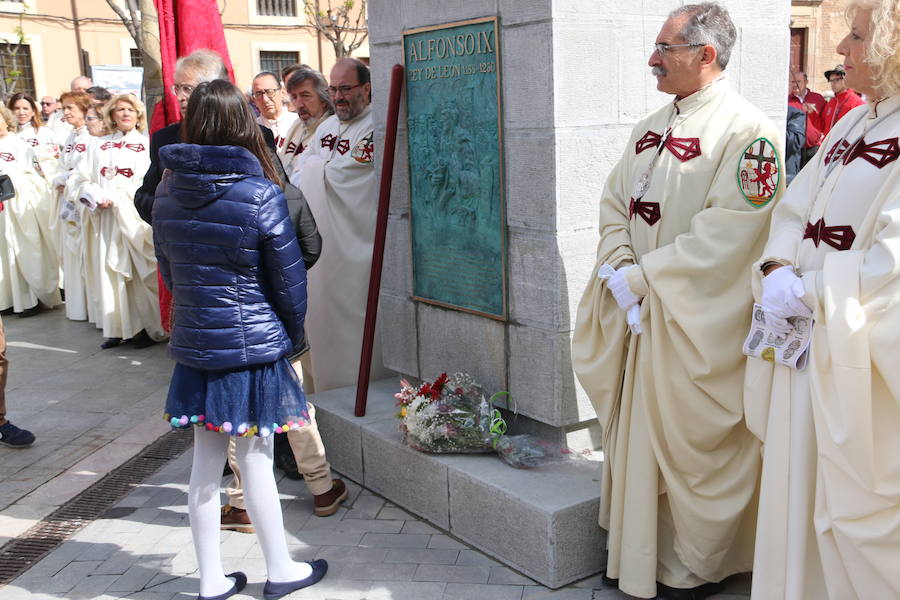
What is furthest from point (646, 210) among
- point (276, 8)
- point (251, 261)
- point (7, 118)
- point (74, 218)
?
point (276, 8)

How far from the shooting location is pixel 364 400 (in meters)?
4.68

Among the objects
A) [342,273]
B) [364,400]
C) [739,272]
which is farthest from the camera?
[342,273]

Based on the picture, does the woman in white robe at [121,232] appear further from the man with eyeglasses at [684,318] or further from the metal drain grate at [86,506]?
the man with eyeglasses at [684,318]

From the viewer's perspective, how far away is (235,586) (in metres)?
3.72

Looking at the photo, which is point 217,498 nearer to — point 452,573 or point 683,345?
point 452,573

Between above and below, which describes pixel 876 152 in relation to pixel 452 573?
above

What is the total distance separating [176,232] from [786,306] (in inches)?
79.6

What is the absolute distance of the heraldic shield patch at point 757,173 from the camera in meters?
3.27

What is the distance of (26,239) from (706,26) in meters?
7.97

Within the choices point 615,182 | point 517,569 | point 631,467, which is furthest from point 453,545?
point 615,182

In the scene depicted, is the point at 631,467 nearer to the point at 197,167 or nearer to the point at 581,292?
the point at 581,292

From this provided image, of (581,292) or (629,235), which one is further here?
(581,292)

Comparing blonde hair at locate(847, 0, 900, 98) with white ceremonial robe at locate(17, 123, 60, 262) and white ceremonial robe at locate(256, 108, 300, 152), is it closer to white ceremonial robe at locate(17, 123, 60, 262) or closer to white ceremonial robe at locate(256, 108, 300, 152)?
white ceremonial robe at locate(256, 108, 300, 152)

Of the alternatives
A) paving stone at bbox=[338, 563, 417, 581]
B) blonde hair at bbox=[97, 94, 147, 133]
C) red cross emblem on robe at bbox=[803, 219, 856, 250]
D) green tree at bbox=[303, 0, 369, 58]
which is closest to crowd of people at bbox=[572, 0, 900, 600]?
red cross emblem on robe at bbox=[803, 219, 856, 250]
